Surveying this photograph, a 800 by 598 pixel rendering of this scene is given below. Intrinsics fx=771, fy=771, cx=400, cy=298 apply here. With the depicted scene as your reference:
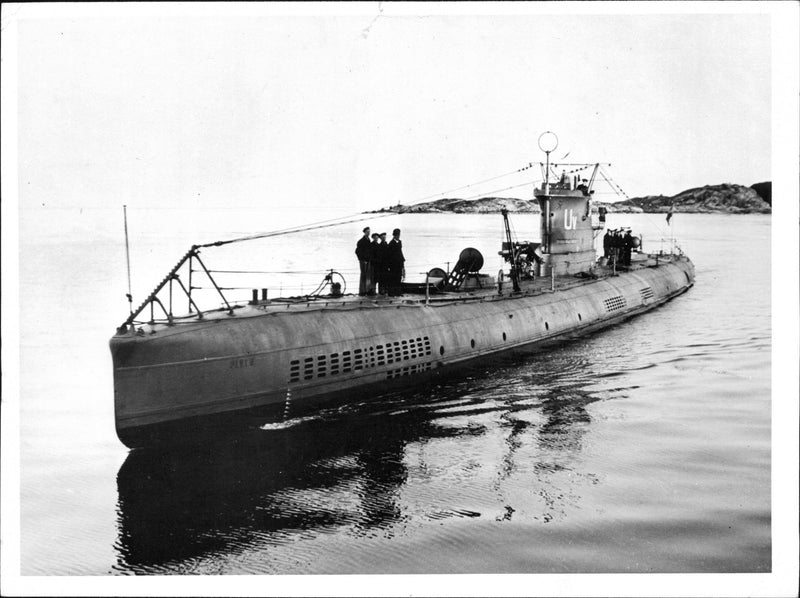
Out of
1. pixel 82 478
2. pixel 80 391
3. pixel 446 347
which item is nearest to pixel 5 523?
pixel 82 478

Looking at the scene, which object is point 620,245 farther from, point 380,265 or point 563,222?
point 380,265

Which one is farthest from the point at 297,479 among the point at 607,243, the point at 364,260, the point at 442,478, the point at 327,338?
the point at 607,243

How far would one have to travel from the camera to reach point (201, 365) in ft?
40.5

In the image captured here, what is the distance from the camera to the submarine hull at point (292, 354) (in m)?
12.0

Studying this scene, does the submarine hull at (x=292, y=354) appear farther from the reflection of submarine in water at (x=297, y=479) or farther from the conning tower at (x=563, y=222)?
the conning tower at (x=563, y=222)

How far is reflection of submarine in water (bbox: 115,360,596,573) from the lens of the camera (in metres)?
9.70

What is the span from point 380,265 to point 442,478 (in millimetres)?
7037

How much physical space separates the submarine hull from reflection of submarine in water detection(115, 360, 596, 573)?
0.50 m

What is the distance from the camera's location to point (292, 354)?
44.5ft

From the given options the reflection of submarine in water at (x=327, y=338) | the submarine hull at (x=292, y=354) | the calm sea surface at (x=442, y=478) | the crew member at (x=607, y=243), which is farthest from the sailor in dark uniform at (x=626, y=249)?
the submarine hull at (x=292, y=354)

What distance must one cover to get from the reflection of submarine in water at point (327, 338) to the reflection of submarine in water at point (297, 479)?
61 cm

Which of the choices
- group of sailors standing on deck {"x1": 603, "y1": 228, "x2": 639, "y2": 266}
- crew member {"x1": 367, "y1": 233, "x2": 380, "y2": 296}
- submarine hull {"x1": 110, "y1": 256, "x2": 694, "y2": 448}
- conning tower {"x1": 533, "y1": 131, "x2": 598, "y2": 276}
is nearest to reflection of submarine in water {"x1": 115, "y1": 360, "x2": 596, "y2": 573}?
submarine hull {"x1": 110, "y1": 256, "x2": 694, "y2": 448}

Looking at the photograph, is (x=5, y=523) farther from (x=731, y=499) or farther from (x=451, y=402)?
(x=731, y=499)

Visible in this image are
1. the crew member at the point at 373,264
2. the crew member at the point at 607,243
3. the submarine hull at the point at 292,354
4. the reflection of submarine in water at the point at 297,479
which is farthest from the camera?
the crew member at the point at 607,243
